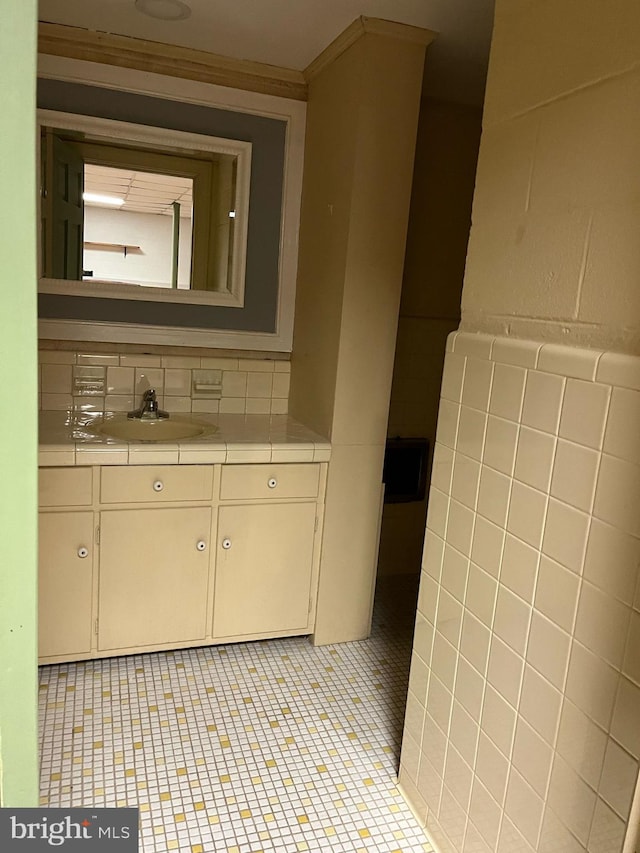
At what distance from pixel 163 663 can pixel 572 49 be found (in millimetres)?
2287

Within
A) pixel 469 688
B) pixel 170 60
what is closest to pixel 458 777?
pixel 469 688

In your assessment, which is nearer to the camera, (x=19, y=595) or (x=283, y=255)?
(x=19, y=595)

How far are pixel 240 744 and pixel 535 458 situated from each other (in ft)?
4.47

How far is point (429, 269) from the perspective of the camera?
121 inches

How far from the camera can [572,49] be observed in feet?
4.31

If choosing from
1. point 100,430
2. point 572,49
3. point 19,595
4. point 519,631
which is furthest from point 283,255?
point 19,595

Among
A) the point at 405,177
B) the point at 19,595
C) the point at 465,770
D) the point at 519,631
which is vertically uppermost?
the point at 405,177

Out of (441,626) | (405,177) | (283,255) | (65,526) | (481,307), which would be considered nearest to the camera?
(481,307)

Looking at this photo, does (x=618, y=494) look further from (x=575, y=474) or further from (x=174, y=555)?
(x=174, y=555)

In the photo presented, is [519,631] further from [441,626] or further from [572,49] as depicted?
[572,49]

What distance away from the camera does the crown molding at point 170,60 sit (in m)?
2.42

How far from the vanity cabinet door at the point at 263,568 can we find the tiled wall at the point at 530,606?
81 centimetres

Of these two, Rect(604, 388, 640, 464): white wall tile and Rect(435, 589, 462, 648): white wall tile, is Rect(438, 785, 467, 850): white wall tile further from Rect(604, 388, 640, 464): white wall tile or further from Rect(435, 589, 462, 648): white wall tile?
Rect(604, 388, 640, 464): white wall tile

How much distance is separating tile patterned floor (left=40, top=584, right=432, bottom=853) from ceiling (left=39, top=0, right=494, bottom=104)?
2.28m
